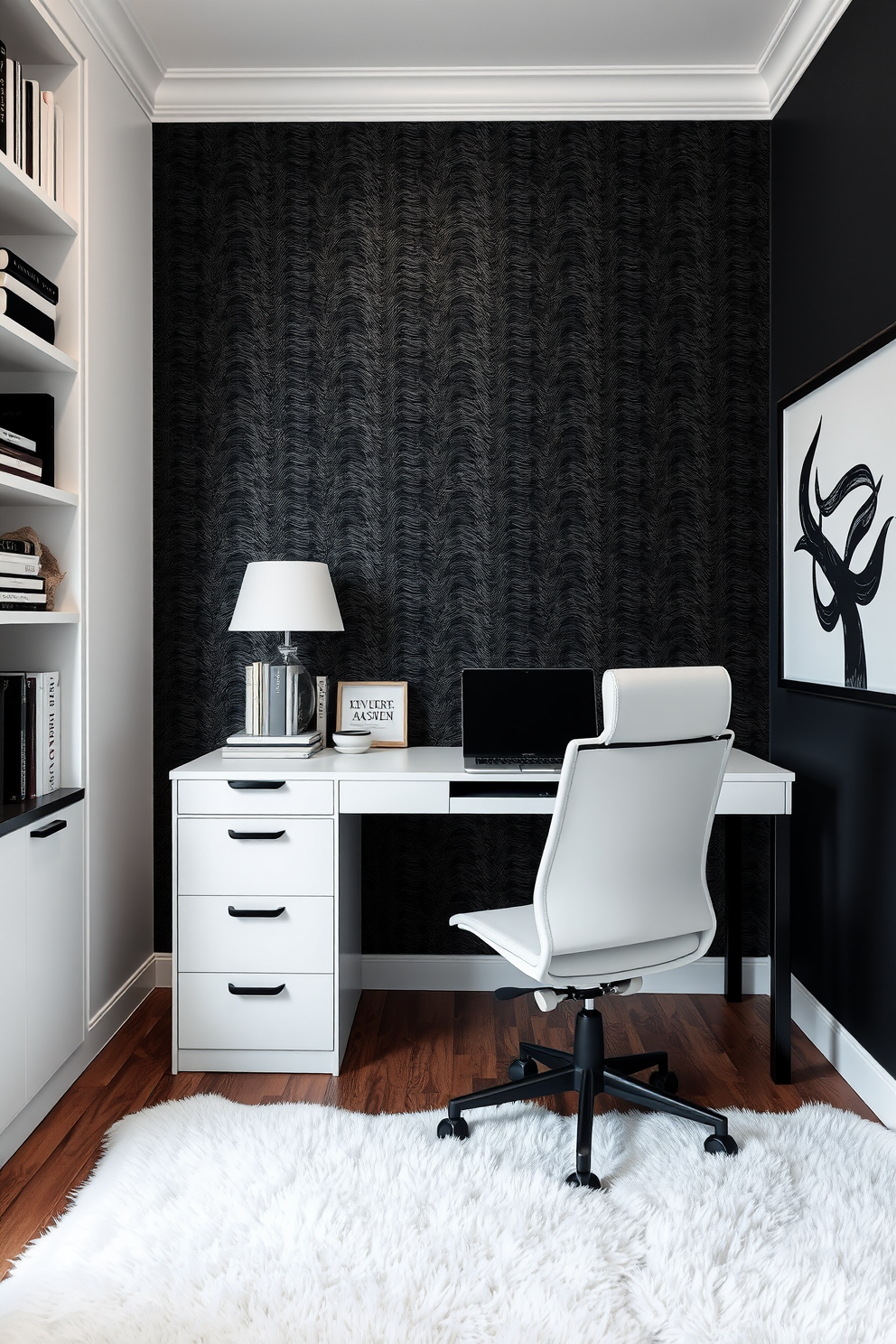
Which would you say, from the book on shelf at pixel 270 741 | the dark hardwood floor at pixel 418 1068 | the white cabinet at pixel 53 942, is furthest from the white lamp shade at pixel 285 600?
the dark hardwood floor at pixel 418 1068

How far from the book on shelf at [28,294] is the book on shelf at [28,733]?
91cm

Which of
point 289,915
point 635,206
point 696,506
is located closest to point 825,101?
point 635,206

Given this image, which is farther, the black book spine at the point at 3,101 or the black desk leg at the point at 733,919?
the black desk leg at the point at 733,919

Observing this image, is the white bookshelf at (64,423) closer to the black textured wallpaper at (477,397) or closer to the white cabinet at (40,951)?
A: the white cabinet at (40,951)

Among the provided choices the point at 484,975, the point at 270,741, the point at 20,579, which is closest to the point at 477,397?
the point at 270,741

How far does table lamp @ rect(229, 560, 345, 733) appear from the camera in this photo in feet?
9.07

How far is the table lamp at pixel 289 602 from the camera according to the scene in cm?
276

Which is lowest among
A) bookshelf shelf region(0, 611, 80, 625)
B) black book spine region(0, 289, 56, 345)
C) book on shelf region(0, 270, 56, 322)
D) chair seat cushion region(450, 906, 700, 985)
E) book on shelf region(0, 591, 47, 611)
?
chair seat cushion region(450, 906, 700, 985)

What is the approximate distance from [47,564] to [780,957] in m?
2.17

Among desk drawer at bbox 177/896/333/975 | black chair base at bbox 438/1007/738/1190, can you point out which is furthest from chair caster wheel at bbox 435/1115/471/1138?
desk drawer at bbox 177/896/333/975

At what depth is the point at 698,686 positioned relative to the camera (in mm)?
2021

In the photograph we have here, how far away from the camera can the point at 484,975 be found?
3.17m

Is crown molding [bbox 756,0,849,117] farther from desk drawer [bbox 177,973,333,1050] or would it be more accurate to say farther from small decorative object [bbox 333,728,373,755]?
desk drawer [bbox 177,973,333,1050]

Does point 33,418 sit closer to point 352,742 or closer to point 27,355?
point 27,355
